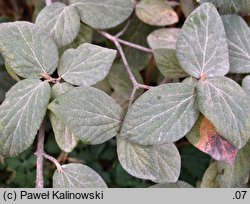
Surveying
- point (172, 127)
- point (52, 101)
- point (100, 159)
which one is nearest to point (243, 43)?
point (172, 127)

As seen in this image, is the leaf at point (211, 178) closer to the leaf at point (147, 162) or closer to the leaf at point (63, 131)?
the leaf at point (147, 162)

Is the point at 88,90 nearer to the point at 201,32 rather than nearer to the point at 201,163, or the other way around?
the point at 201,32

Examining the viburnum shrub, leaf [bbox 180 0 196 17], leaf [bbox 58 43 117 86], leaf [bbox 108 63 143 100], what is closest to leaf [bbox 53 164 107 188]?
the viburnum shrub

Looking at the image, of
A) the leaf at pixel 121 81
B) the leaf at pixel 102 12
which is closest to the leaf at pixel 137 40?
the leaf at pixel 121 81

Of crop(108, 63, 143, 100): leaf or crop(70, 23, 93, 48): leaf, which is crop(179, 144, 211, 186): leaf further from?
crop(70, 23, 93, 48): leaf

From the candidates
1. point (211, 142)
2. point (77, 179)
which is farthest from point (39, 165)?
point (211, 142)
